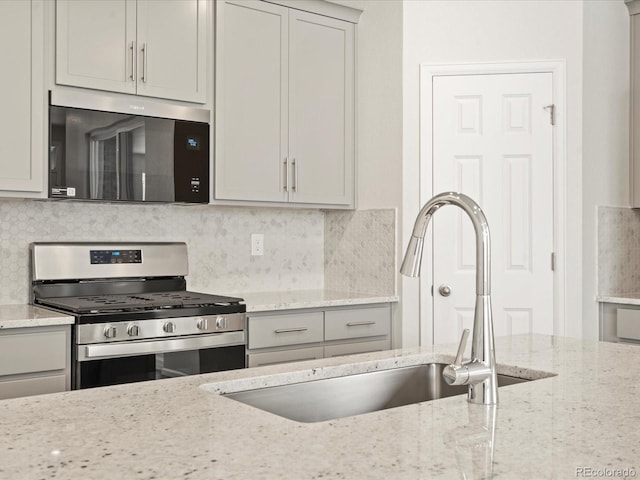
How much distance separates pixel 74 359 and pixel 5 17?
53.9 inches

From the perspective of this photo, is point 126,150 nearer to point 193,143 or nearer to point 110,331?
point 193,143

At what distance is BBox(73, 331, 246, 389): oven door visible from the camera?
2.68m

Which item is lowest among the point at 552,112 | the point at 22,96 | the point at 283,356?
the point at 283,356

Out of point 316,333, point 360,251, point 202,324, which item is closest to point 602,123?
point 360,251

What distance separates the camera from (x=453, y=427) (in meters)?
1.18

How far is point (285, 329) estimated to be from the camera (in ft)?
11.0

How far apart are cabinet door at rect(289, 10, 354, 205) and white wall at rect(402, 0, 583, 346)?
33 centimetres

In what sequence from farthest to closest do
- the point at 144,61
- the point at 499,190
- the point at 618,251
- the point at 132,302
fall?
1. the point at 618,251
2. the point at 499,190
3. the point at 144,61
4. the point at 132,302

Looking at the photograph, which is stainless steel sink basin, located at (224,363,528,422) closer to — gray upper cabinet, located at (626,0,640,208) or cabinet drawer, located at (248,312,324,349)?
cabinet drawer, located at (248,312,324,349)

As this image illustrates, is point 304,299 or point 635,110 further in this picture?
point 635,110

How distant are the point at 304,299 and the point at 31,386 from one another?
1.41 m

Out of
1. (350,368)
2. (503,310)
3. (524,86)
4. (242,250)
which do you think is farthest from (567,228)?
(350,368)

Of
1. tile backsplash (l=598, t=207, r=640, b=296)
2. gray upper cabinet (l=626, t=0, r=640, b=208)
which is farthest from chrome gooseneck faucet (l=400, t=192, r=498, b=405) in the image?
gray upper cabinet (l=626, t=0, r=640, b=208)

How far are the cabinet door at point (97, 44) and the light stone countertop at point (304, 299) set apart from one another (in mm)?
1142
